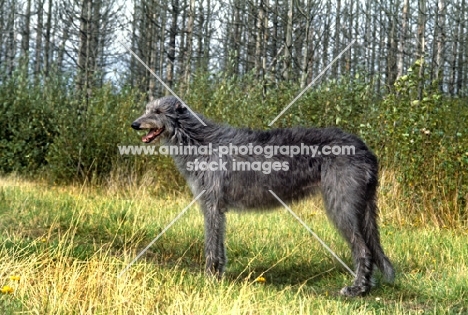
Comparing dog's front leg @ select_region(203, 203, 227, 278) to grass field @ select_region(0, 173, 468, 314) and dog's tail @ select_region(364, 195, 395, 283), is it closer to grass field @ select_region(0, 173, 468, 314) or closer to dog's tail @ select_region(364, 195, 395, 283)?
grass field @ select_region(0, 173, 468, 314)

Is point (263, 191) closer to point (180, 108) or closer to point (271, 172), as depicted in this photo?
point (271, 172)

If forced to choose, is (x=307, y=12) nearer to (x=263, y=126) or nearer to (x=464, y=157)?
(x=263, y=126)

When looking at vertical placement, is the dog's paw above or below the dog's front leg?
below

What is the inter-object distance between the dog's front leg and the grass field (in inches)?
7.4

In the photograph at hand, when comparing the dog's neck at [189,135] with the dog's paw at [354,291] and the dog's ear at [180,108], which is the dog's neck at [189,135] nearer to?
the dog's ear at [180,108]

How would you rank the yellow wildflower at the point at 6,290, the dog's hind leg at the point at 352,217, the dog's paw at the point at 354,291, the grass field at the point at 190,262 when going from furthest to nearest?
the dog's hind leg at the point at 352,217, the dog's paw at the point at 354,291, the grass field at the point at 190,262, the yellow wildflower at the point at 6,290

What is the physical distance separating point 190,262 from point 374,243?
6.18 ft

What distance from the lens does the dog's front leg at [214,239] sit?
506cm

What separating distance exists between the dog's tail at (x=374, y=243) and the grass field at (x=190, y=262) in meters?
0.13

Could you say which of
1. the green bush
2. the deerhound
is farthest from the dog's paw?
the green bush

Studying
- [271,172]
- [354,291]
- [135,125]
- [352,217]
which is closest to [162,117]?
[135,125]

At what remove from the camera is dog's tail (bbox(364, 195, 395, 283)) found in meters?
4.91

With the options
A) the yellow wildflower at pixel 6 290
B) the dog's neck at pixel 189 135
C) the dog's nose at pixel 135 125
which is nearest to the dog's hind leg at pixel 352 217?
the dog's neck at pixel 189 135

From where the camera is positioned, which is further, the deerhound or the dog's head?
the dog's head
